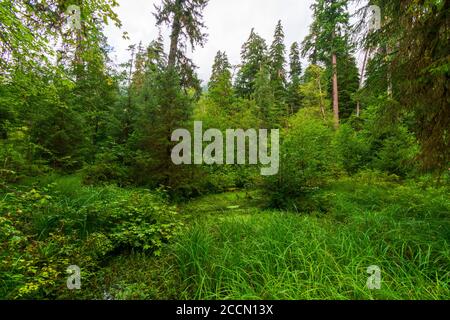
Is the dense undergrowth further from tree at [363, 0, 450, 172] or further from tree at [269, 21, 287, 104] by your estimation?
tree at [269, 21, 287, 104]

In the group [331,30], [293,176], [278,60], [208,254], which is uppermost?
[278,60]

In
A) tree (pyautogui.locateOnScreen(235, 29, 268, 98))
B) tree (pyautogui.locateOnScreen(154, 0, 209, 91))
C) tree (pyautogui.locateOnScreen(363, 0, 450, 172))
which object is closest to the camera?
tree (pyautogui.locateOnScreen(363, 0, 450, 172))

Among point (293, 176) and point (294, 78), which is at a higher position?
point (294, 78)

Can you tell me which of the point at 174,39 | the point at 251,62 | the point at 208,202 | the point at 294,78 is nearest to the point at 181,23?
the point at 174,39

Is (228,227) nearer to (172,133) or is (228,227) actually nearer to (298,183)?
(298,183)

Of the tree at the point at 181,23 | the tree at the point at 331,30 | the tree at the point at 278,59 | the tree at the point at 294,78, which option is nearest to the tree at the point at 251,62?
the tree at the point at 278,59

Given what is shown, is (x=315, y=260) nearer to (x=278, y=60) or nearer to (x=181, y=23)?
(x=181, y=23)

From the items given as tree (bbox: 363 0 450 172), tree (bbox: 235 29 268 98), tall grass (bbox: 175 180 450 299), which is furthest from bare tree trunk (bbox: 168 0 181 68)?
tree (bbox: 235 29 268 98)

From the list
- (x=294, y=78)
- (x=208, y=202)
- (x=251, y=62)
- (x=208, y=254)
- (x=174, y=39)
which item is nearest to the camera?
(x=208, y=254)

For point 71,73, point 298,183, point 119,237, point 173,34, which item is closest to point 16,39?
point 119,237

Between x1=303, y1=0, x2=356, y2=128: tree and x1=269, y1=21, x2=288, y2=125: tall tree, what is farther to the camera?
x1=269, y1=21, x2=288, y2=125: tall tree

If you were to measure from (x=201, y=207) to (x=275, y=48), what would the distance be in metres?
27.9

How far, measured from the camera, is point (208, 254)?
3445 millimetres

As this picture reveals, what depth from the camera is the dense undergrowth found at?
2.70 meters
